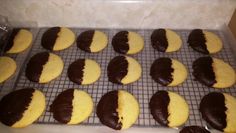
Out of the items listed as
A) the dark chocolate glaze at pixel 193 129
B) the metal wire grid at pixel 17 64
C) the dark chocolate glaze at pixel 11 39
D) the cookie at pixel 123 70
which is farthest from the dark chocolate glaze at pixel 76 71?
the dark chocolate glaze at pixel 193 129

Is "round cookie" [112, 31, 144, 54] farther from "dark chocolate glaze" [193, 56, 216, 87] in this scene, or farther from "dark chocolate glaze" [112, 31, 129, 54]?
"dark chocolate glaze" [193, 56, 216, 87]

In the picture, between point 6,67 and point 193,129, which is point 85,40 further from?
point 193,129

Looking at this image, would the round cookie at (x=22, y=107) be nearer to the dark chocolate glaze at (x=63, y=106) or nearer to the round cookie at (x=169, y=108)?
the dark chocolate glaze at (x=63, y=106)

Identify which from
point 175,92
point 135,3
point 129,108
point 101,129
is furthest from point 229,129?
point 135,3

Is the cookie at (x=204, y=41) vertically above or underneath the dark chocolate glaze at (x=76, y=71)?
underneath

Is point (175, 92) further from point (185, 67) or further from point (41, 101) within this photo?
point (41, 101)
